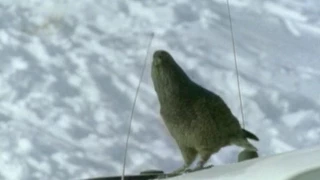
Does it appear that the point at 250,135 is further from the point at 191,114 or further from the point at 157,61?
the point at 157,61

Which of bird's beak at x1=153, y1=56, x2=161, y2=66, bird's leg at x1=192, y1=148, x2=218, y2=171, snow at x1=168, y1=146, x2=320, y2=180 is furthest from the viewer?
bird's beak at x1=153, y1=56, x2=161, y2=66

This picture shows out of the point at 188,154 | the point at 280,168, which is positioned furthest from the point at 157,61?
the point at 280,168

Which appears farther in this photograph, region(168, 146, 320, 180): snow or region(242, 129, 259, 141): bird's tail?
region(242, 129, 259, 141): bird's tail

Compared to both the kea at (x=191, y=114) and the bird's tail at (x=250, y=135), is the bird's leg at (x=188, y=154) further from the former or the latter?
the bird's tail at (x=250, y=135)

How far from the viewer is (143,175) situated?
1750 mm

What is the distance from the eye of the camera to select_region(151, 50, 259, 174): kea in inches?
86.8

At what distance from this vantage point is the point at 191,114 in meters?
2.28

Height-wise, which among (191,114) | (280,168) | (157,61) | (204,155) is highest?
(157,61)

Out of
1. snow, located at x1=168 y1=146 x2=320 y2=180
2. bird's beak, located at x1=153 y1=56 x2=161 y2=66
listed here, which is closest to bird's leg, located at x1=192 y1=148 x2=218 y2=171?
bird's beak, located at x1=153 y1=56 x2=161 y2=66

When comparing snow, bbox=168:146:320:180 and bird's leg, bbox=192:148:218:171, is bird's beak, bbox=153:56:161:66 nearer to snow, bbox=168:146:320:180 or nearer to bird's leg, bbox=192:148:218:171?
bird's leg, bbox=192:148:218:171

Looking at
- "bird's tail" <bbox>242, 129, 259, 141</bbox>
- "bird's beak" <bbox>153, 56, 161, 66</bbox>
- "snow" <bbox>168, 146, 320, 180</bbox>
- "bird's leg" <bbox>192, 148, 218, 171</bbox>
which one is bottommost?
"snow" <bbox>168, 146, 320, 180</bbox>

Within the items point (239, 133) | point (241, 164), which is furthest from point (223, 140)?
point (241, 164)

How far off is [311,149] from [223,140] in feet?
3.85

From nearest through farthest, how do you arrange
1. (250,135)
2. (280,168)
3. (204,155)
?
(280,168) → (204,155) → (250,135)
